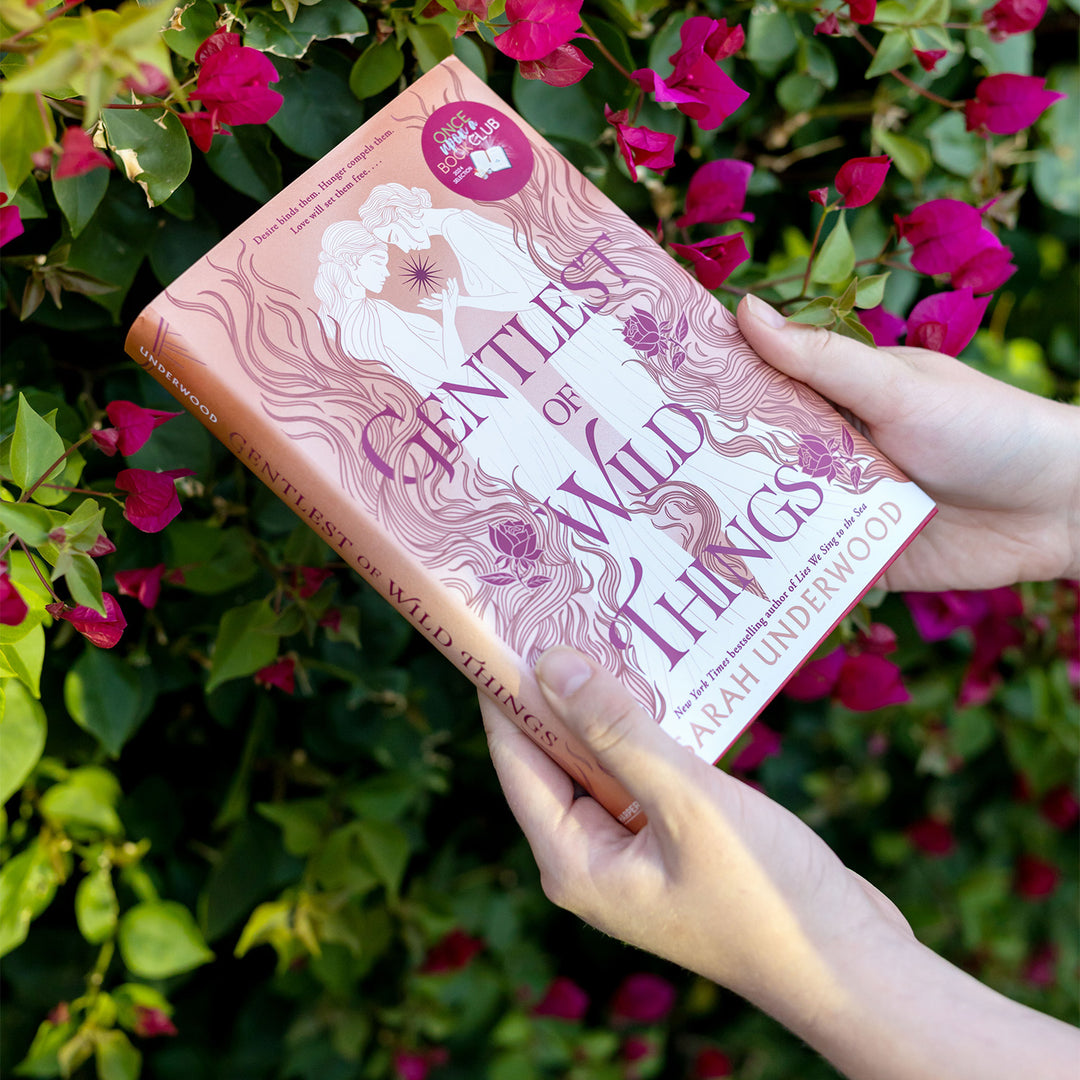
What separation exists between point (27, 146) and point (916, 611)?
0.84 metres

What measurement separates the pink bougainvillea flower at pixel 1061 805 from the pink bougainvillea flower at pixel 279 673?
4.08 feet

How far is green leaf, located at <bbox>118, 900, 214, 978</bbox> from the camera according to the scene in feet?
2.62

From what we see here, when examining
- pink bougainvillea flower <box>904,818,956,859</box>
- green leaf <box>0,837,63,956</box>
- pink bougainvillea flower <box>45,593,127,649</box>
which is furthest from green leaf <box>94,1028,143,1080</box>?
pink bougainvillea flower <box>904,818,956,859</box>

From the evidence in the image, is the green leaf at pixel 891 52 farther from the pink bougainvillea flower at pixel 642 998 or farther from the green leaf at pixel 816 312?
the pink bougainvillea flower at pixel 642 998

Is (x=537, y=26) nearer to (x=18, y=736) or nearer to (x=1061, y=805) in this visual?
(x=18, y=736)

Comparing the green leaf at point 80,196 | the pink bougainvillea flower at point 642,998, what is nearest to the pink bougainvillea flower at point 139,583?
the green leaf at point 80,196

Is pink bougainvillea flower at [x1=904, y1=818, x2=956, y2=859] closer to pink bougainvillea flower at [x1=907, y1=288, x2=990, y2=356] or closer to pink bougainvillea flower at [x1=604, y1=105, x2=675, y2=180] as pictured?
pink bougainvillea flower at [x1=907, y1=288, x2=990, y2=356]

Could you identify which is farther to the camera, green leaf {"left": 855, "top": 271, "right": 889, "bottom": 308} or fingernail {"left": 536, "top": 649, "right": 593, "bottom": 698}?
green leaf {"left": 855, "top": 271, "right": 889, "bottom": 308}

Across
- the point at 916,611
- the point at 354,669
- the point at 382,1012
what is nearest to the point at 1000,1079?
the point at 916,611

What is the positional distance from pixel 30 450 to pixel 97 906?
518 millimetres

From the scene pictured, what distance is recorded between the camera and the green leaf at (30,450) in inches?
19.8

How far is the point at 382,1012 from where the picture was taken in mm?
A: 1004

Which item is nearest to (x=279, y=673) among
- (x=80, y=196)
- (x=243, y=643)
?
(x=243, y=643)

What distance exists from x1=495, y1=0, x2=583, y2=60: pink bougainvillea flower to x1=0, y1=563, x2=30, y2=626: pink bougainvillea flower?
1.45ft
